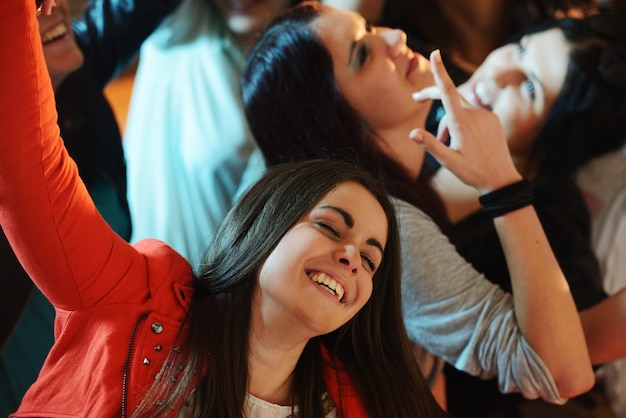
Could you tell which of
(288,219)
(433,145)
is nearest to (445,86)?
(433,145)

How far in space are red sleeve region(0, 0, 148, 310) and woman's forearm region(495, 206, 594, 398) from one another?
52 centimetres

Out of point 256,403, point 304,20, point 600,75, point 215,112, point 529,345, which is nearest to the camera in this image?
point 256,403

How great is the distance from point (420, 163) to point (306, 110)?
0.78ft

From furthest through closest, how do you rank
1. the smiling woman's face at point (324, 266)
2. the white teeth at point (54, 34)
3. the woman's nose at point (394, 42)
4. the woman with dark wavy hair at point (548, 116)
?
the woman with dark wavy hair at point (548, 116)
the woman's nose at point (394, 42)
the white teeth at point (54, 34)
the smiling woman's face at point (324, 266)

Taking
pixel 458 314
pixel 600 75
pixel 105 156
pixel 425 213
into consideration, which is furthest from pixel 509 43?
pixel 105 156

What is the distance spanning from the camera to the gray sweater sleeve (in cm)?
95

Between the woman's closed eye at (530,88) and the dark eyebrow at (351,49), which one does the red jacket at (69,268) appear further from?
the woman's closed eye at (530,88)

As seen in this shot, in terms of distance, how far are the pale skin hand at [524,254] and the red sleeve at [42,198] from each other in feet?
1.45

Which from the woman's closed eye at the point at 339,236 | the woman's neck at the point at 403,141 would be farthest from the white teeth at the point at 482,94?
the woman's closed eye at the point at 339,236

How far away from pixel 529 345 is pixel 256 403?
393mm

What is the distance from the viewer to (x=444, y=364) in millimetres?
1234

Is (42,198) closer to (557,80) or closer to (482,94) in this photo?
(482,94)

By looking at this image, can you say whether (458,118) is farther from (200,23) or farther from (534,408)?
(200,23)

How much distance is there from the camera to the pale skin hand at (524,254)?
931mm
